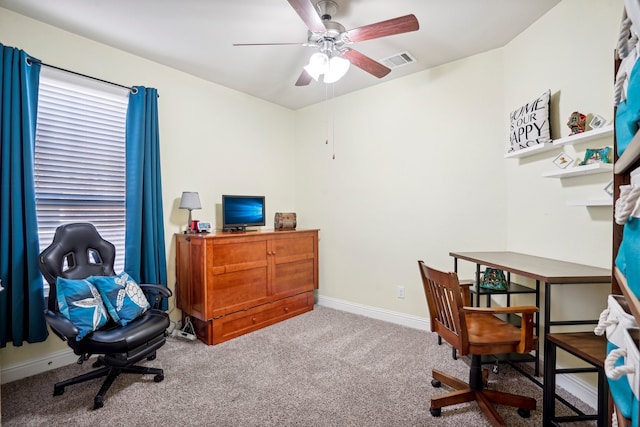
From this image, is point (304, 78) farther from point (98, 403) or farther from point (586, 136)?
point (98, 403)

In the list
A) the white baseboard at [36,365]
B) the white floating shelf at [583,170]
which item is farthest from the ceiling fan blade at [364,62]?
the white baseboard at [36,365]

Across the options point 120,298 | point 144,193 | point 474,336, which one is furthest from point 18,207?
point 474,336

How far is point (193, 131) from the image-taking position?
3211mm

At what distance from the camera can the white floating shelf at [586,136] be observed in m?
1.71

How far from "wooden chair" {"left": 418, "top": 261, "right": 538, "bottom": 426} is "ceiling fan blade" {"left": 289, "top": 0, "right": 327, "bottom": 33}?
5.21ft

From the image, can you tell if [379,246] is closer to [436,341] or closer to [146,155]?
[436,341]

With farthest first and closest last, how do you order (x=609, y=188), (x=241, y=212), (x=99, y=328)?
(x=241, y=212), (x=99, y=328), (x=609, y=188)

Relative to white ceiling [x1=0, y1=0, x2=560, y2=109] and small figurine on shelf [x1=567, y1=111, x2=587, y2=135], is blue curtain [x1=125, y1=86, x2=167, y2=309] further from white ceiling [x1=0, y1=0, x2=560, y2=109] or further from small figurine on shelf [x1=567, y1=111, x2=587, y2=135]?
small figurine on shelf [x1=567, y1=111, x2=587, y2=135]

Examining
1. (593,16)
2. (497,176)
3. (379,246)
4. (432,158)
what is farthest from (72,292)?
(593,16)

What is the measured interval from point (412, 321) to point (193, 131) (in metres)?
2.97

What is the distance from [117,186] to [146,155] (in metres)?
0.36

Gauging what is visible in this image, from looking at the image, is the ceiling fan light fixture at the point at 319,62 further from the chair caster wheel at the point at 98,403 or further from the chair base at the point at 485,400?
the chair caster wheel at the point at 98,403

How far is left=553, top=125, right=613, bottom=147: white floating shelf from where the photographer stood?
1714mm

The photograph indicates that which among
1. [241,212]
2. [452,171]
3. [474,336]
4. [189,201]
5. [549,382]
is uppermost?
[452,171]
